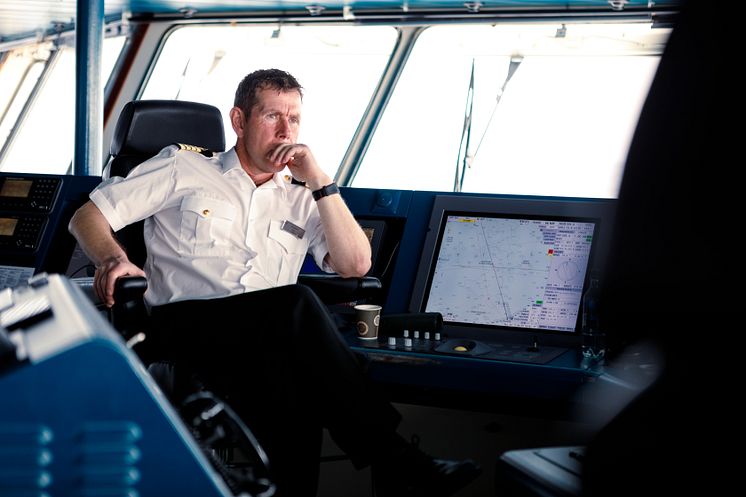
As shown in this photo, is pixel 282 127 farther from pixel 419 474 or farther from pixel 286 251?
pixel 419 474

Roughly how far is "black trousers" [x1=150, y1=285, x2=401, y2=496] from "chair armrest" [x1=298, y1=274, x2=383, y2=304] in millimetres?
331

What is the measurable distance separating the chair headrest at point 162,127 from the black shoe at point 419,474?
56.9 inches

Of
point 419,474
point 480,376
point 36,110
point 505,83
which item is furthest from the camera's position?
point 36,110

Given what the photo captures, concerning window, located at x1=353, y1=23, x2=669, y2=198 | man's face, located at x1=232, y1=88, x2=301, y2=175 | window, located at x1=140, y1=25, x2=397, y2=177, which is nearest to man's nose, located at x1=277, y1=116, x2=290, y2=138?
man's face, located at x1=232, y1=88, x2=301, y2=175

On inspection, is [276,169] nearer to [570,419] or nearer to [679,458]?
[570,419]

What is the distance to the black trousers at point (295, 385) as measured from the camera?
1.85 metres

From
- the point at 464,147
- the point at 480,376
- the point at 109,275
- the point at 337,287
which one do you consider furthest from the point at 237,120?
the point at 464,147

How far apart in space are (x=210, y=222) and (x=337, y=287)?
44 cm

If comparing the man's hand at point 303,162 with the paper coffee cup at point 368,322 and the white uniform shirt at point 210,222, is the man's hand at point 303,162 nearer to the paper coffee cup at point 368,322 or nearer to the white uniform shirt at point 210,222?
the white uniform shirt at point 210,222

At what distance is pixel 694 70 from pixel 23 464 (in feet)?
2.09

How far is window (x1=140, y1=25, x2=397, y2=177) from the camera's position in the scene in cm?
623

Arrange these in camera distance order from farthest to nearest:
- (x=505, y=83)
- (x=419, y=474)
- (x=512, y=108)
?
(x=512, y=108)
(x=505, y=83)
(x=419, y=474)

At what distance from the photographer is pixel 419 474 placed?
68.9 inches

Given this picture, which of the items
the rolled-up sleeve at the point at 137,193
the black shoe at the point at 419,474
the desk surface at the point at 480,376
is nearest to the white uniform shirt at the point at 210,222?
the rolled-up sleeve at the point at 137,193
